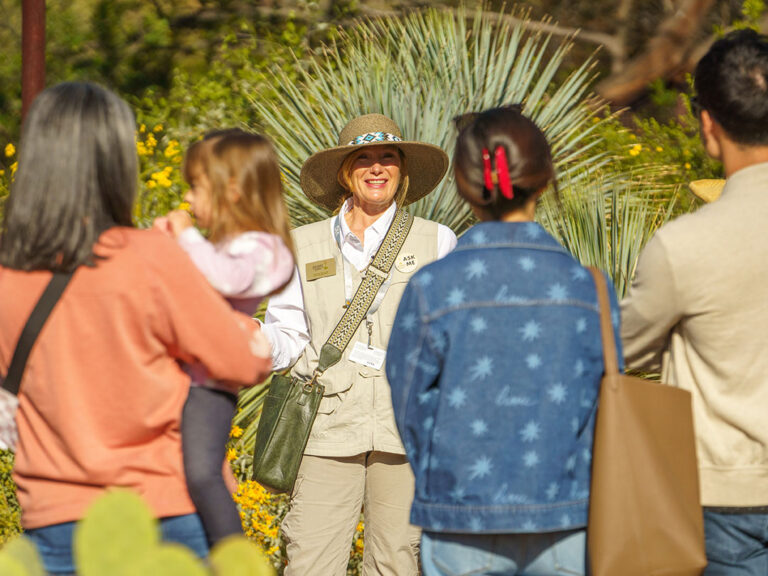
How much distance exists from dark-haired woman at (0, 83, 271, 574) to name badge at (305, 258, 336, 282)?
1.58 m

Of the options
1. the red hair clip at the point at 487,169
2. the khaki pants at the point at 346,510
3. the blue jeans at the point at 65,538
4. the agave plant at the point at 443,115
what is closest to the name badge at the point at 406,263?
the khaki pants at the point at 346,510

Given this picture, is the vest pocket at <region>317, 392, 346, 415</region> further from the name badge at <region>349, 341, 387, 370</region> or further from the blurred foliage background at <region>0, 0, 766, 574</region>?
the blurred foliage background at <region>0, 0, 766, 574</region>

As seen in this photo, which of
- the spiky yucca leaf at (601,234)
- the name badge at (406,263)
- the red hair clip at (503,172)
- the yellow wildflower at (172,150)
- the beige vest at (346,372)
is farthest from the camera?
the yellow wildflower at (172,150)

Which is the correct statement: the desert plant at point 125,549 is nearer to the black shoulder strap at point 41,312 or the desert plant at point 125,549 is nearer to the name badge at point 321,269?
the black shoulder strap at point 41,312

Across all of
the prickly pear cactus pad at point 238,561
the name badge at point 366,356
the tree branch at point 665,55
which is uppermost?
the tree branch at point 665,55

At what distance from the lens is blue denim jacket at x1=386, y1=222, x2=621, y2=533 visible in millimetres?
2205

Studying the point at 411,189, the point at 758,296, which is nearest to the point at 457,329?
the point at 758,296

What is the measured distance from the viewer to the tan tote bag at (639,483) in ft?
7.25

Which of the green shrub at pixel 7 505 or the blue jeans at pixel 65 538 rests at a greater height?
the blue jeans at pixel 65 538

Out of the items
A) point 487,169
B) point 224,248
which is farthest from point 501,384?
point 224,248

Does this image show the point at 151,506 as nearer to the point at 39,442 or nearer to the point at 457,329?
the point at 39,442

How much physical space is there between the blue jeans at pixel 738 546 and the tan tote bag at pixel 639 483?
0.11 m

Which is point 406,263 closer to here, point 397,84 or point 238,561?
point 238,561

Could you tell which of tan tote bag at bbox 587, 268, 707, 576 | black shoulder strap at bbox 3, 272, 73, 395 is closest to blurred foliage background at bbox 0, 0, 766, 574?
tan tote bag at bbox 587, 268, 707, 576
